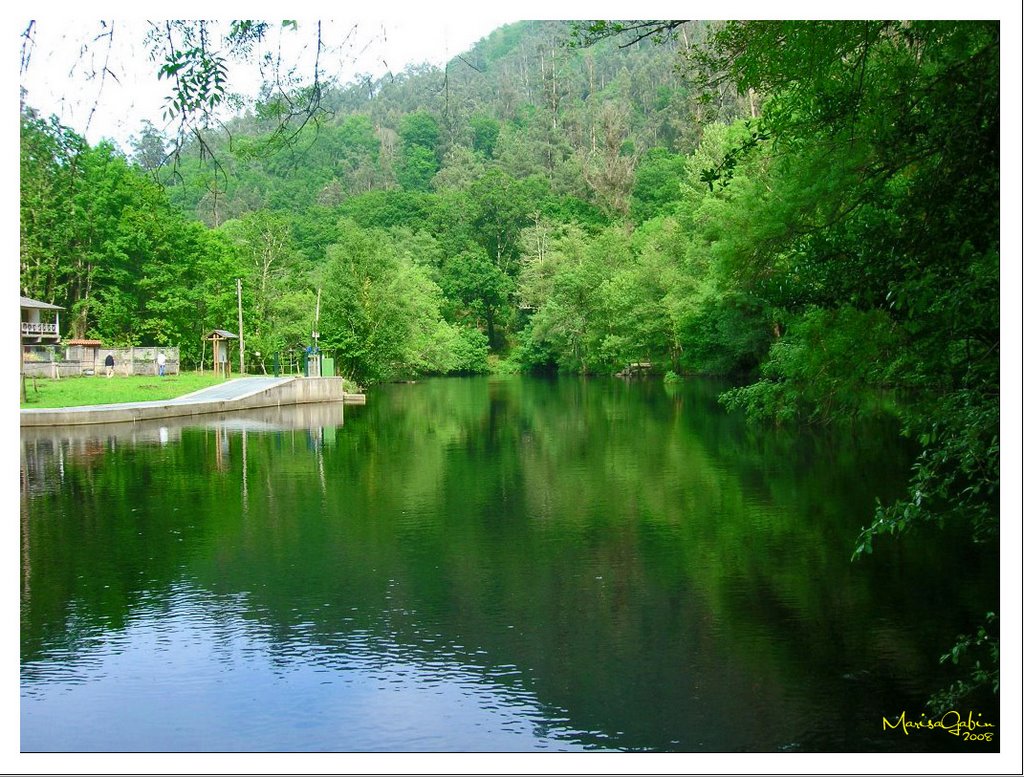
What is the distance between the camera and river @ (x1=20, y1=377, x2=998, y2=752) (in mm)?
5281

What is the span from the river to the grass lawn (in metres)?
11.5

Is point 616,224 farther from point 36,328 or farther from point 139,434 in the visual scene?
point 139,434

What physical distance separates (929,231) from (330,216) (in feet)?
195

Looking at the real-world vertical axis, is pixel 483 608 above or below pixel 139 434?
below

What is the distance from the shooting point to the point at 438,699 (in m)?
5.58

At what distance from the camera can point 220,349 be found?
4122 cm

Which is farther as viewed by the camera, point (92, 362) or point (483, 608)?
point (92, 362)

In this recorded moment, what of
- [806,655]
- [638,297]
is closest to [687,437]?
[806,655]

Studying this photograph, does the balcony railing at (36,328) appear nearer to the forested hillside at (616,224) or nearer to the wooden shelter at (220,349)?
the forested hillside at (616,224)

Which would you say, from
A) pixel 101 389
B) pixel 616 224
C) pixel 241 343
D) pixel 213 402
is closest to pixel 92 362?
pixel 101 389

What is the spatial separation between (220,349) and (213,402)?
15653 mm
